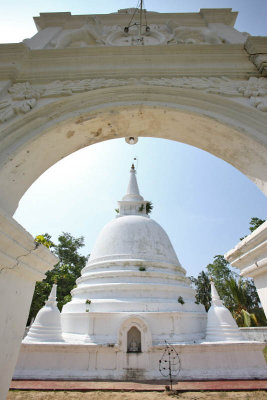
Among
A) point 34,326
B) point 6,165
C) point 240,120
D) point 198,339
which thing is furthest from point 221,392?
point 6,165

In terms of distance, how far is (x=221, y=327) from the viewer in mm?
11305

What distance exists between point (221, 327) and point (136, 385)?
204 inches

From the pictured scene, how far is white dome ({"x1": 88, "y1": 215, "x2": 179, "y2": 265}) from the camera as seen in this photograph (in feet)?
44.6

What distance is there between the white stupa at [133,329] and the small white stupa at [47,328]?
5cm

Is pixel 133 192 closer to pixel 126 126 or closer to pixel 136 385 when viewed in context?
pixel 136 385

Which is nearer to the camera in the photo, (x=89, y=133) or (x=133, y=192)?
(x=89, y=133)

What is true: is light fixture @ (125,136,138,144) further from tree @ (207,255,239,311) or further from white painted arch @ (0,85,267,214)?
tree @ (207,255,239,311)

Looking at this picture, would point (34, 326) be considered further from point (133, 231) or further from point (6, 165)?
point (6, 165)

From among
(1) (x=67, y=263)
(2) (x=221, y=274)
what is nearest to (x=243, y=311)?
(2) (x=221, y=274)

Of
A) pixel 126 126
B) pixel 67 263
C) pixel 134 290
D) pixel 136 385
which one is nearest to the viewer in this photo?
pixel 126 126

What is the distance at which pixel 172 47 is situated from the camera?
3.30m

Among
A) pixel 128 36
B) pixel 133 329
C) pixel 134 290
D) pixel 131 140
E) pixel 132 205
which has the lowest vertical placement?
pixel 133 329

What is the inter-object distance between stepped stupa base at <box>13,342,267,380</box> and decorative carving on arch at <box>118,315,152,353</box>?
0.82ft

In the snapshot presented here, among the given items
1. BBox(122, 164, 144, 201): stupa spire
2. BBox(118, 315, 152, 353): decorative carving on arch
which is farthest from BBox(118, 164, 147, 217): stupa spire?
BBox(118, 315, 152, 353): decorative carving on arch
